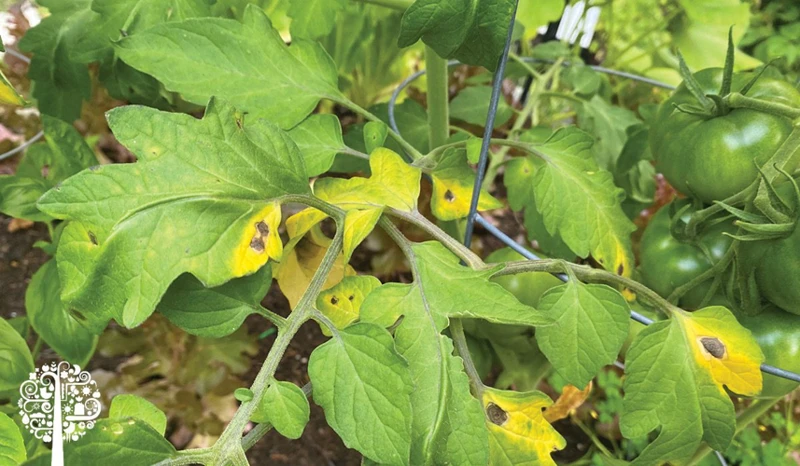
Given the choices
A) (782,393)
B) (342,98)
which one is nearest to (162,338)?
(342,98)

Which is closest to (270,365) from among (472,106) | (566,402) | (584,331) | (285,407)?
(285,407)

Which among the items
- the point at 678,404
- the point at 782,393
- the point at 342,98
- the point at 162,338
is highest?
the point at 342,98

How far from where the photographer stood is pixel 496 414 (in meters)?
0.47

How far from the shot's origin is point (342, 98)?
59cm

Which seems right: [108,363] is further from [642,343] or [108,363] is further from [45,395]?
[642,343]

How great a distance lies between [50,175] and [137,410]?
36 centimetres

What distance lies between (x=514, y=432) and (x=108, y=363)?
94 cm

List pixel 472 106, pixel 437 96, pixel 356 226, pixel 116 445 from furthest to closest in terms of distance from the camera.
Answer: pixel 472 106
pixel 437 96
pixel 356 226
pixel 116 445

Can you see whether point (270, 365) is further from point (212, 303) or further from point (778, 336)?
point (778, 336)

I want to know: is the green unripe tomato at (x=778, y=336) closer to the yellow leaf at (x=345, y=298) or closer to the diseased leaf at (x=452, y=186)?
the diseased leaf at (x=452, y=186)

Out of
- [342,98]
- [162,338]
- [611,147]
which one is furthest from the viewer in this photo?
[162,338]

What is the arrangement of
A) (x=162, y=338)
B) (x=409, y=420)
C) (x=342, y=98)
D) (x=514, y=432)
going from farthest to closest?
(x=162, y=338)
(x=342, y=98)
(x=514, y=432)
(x=409, y=420)

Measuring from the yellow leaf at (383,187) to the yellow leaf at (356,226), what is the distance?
0.03m

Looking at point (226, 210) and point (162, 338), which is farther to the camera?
point (162, 338)
